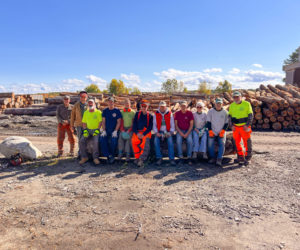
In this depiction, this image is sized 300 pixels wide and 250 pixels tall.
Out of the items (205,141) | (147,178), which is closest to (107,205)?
(147,178)

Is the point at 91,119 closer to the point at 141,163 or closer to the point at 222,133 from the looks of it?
the point at 141,163

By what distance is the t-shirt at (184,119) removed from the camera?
6742mm

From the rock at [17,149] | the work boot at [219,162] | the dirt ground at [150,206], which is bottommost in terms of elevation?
the dirt ground at [150,206]

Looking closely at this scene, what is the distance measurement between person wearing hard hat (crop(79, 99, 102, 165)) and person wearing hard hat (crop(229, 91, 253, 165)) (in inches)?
157

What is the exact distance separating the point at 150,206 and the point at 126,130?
118 inches

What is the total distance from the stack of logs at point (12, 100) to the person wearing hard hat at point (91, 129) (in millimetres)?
17789

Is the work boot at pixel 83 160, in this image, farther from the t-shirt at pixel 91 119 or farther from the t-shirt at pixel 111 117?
the t-shirt at pixel 111 117

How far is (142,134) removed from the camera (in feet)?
22.1

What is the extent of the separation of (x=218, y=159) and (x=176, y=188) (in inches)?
80.7

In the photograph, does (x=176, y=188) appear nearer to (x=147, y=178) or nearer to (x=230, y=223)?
(x=147, y=178)

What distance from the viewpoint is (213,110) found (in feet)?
21.8

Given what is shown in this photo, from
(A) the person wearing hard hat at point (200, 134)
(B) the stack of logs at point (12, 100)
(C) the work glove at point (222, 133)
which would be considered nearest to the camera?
(C) the work glove at point (222, 133)

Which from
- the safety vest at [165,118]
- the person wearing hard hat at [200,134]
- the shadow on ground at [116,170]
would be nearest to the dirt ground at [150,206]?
the shadow on ground at [116,170]

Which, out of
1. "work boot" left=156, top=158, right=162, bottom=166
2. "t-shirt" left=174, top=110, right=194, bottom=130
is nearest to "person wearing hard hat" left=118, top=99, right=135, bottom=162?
"work boot" left=156, top=158, right=162, bottom=166
